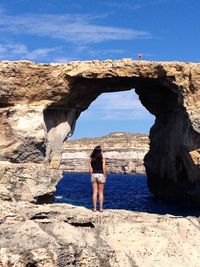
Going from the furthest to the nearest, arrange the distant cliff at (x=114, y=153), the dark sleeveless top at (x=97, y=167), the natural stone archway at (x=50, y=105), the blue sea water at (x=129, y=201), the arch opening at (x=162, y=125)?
1. the distant cliff at (x=114, y=153)
2. the blue sea water at (x=129, y=201)
3. the arch opening at (x=162, y=125)
4. the natural stone archway at (x=50, y=105)
5. the dark sleeveless top at (x=97, y=167)

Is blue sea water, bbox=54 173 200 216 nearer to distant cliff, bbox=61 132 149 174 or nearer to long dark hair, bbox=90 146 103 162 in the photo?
long dark hair, bbox=90 146 103 162

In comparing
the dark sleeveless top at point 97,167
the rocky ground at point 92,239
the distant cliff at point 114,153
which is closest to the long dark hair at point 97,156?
the dark sleeveless top at point 97,167

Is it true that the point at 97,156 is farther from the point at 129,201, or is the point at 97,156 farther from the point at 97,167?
the point at 129,201

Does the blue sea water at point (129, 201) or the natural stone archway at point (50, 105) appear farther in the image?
the blue sea water at point (129, 201)

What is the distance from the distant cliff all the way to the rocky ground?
94.1 meters

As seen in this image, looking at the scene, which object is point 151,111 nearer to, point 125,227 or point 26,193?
point 26,193

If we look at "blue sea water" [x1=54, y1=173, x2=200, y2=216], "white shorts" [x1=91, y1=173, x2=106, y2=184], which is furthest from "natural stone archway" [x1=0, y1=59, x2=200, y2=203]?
"white shorts" [x1=91, y1=173, x2=106, y2=184]

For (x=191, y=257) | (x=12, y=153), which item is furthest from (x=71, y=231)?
(x=12, y=153)

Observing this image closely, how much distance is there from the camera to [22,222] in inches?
418

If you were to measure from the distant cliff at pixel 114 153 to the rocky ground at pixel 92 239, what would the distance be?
94092mm

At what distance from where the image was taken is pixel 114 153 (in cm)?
11031

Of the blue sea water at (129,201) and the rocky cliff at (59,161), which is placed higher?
the rocky cliff at (59,161)

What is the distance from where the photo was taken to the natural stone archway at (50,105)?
2220 cm

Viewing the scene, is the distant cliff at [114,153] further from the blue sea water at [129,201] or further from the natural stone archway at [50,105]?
the natural stone archway at [50,105]
